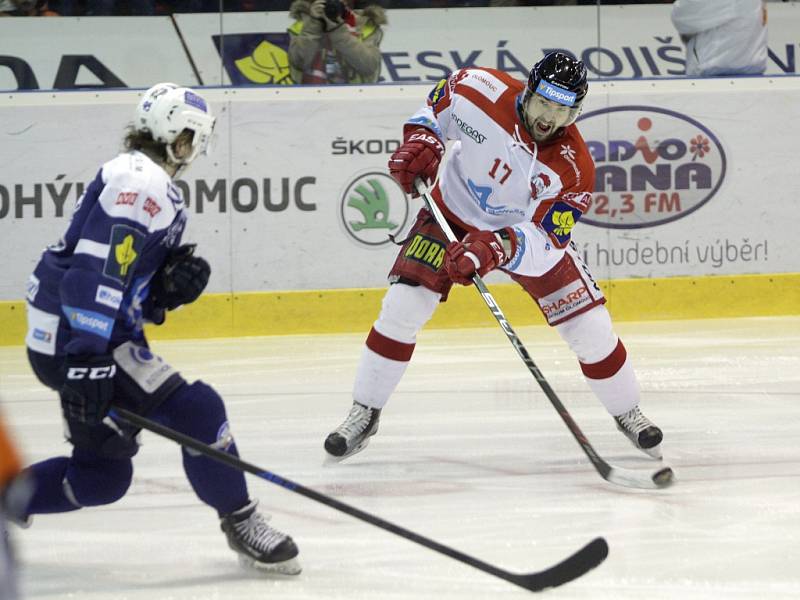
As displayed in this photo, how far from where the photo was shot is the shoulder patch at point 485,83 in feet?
11.8

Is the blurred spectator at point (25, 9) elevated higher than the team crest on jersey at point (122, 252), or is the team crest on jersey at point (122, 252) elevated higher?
the team crest on jersey at point (122, 252)

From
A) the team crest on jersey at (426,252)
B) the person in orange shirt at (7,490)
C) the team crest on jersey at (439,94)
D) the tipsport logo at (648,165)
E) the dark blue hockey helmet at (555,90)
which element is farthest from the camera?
the tipsport logo at (648,165)

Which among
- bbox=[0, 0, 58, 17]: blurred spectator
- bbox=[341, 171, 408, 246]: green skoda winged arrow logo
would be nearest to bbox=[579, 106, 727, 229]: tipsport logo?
bbox=[341, 171, 408, 246]: green skoda winged arrow logo

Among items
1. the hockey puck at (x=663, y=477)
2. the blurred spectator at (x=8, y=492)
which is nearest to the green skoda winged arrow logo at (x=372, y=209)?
the hockey puck at (x=663, y=477)

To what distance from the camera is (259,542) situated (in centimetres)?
243

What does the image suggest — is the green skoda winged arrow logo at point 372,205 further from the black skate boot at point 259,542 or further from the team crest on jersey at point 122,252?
the team crest on jersey at point 122,252

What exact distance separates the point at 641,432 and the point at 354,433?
30.2 inches

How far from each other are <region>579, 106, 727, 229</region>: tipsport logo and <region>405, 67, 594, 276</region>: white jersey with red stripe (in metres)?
2.48

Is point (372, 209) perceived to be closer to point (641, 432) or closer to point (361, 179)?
point (361, 179)

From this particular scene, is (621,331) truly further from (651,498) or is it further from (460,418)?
(651,498)

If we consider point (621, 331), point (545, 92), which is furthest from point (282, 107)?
point (545, 92)

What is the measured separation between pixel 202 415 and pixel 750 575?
1028mm

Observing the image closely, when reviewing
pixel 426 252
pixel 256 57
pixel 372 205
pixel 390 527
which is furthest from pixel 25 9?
pixel 390 527

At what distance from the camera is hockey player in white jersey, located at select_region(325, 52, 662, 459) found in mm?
3465
